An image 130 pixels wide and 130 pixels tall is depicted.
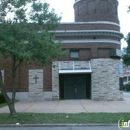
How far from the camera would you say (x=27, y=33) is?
12.3 m

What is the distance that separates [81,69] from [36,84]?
4.89m

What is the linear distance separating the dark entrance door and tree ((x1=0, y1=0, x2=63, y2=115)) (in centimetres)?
1214

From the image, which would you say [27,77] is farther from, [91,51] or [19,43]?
[19,43]

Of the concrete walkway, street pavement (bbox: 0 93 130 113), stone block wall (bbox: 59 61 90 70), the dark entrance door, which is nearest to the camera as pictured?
street pavement (bbox: 0 93 130 113)

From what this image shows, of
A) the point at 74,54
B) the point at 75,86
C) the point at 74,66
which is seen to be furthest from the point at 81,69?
the point at 74,54

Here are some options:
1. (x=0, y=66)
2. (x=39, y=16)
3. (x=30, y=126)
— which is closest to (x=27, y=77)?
(x=0, y=66)

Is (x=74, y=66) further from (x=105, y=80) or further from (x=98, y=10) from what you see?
(x=98, y=10)

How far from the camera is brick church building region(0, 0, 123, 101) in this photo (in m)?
24.0

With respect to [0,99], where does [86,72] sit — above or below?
above

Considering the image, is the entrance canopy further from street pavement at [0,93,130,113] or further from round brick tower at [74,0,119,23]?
round brick tower at [74,0,119,23]

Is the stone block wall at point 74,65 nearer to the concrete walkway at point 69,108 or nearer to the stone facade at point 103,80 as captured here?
the stone facade at point 103,80

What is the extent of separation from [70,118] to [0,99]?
37.7 ft

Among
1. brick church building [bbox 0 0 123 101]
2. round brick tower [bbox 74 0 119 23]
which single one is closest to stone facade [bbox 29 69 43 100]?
brick church building [bbox 0 0 123 101]

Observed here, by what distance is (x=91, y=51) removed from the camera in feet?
83.4
